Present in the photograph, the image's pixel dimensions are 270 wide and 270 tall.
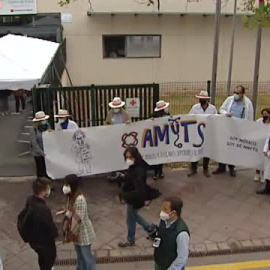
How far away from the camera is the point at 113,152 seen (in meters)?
7.61

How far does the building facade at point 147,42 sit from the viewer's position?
20.7 m

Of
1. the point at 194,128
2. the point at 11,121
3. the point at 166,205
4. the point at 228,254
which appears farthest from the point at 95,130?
the point at 11,121

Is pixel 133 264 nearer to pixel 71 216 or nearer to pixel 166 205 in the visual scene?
pixel 71 216

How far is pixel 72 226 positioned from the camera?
179 inches

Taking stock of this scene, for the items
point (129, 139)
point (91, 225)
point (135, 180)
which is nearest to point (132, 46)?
point (129, 139)

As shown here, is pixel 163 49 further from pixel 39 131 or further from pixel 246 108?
pixel 39 131

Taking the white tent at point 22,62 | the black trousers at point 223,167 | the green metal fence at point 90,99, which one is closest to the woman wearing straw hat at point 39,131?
the green metal fence at point 90,99

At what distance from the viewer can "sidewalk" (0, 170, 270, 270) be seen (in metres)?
5.75

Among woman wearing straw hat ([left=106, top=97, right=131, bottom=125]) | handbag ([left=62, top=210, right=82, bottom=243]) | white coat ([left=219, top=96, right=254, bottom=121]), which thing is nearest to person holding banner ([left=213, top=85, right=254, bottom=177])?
white coat ([left=219, top=96, right=254, bottom=121])

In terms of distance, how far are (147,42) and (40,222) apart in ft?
59.5

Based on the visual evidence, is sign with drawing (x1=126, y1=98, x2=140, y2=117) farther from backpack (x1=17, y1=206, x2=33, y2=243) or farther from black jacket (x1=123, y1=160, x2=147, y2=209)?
backpack (x1=17, y1=206, x2=33, y2=243)

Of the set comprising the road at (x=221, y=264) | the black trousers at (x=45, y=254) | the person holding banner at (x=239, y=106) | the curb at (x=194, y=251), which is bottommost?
the road at (x=221, y=264)

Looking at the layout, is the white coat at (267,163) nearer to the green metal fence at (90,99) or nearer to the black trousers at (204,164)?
the black trousers at (204,164)

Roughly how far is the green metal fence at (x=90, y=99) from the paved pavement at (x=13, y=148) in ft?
4.76
